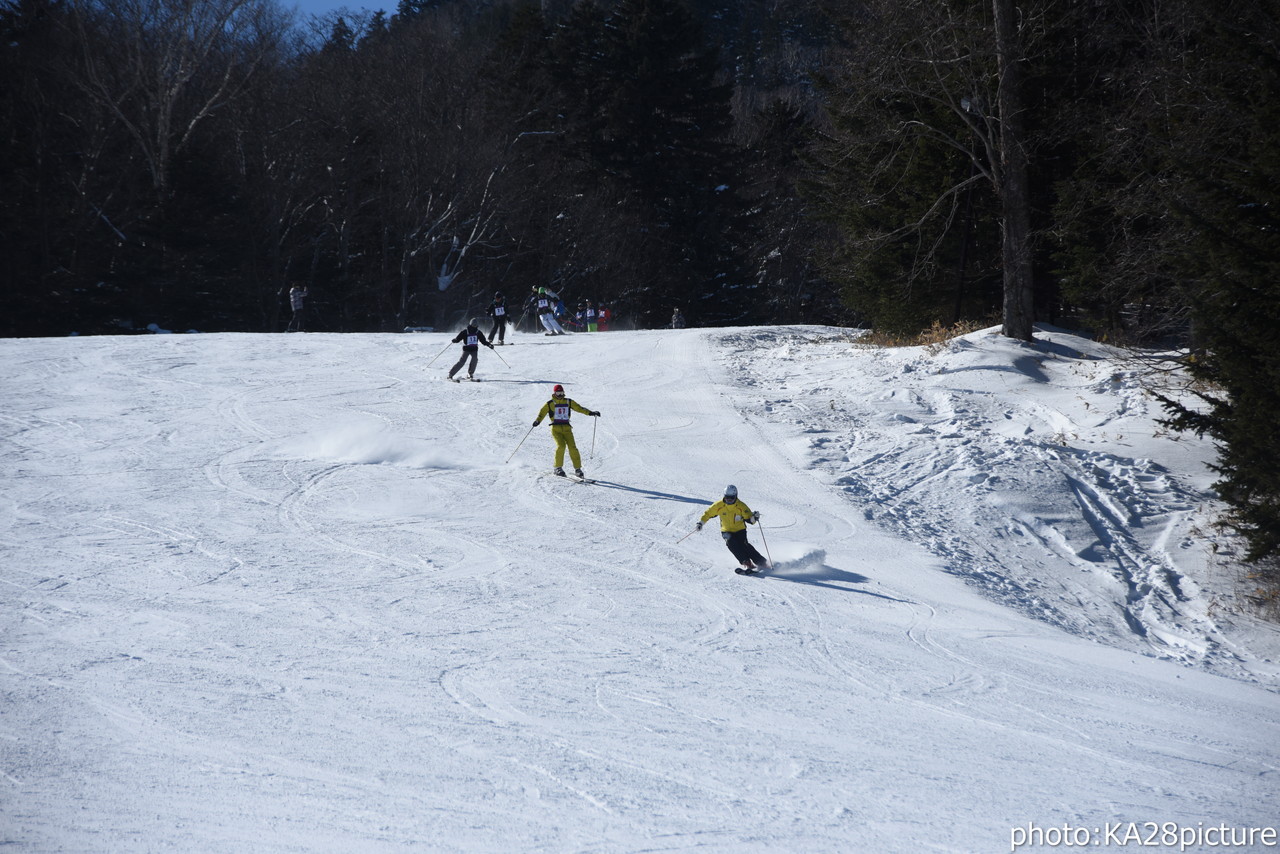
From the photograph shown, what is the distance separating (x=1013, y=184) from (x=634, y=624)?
13741 millimetres

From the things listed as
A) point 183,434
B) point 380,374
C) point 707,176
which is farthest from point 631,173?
point 183,434

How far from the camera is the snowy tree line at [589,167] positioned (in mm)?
17281

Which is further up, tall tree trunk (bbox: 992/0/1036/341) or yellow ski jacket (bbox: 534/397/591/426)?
tall tree trunk (bbox: 992/0/1036/341)

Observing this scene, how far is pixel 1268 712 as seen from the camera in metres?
7.63

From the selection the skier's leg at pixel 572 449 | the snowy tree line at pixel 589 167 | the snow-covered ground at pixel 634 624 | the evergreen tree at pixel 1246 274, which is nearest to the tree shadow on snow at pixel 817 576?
the snow-covered ground at pixel 634 624

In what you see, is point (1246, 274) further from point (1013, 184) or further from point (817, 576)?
point (1013, 184)

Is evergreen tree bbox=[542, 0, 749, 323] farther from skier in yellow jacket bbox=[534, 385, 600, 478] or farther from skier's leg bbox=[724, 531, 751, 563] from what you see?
skier's leg bbox=[724, 531, 751, 563]

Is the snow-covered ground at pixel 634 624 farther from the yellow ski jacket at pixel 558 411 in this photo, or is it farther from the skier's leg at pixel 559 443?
the yellow ski jacket at pixel 558 411

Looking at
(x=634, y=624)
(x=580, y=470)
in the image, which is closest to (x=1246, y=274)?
(x=634, y=624)

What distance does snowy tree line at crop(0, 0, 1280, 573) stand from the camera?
680 inches

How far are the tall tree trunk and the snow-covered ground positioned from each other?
77cm

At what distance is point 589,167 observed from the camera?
138 feet

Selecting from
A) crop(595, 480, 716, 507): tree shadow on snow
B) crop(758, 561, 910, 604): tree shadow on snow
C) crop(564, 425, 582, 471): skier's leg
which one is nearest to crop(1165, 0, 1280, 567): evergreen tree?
crop(758, 561, 910, 604): tree shadow on snow

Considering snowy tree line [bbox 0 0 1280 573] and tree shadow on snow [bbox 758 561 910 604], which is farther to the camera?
snowy tree line [bbox 0 0 1280 573]
